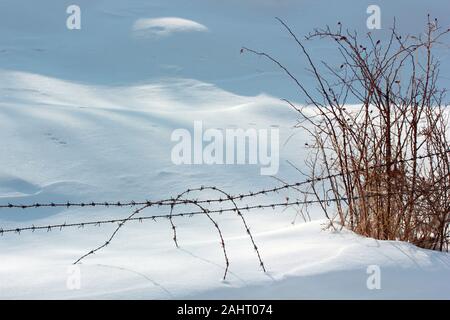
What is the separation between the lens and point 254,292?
2639mm

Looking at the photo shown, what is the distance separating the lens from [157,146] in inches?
260

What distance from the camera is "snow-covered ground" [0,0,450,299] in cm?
280

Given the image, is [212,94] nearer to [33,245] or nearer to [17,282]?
[33,245]

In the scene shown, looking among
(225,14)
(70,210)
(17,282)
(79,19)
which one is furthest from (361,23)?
(17,282)

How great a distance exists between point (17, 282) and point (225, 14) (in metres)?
13.3
